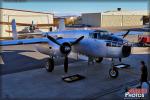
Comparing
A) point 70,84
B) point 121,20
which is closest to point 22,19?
point 70,84

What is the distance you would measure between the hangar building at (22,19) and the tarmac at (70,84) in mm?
24714

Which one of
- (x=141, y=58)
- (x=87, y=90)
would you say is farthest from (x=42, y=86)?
(x=141, y=58)

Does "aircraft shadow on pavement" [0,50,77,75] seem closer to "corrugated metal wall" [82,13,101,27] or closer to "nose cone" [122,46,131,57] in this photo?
"nose cone" [122,46,131,57]

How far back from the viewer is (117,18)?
274 ft

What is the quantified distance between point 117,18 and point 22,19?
49157mm

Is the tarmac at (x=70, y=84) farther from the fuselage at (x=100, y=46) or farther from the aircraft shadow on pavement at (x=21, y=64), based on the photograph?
the fuselage at (x=100, y=46)

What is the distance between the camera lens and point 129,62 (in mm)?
18078

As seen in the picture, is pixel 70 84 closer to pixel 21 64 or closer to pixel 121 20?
pixel 21 64

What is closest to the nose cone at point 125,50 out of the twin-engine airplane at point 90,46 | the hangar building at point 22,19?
the twin-engine airplane at point 90,46

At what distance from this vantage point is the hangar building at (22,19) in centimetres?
3975

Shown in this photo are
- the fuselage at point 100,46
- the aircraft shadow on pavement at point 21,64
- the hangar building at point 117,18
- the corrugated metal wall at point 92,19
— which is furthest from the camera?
the corrugated metal wall at point 92,19

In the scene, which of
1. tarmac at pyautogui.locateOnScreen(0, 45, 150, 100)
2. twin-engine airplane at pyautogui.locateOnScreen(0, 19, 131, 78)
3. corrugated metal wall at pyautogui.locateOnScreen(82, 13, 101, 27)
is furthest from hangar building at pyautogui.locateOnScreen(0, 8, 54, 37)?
corrugated metal wall at pyautogui.locateOnScreen(82, 13, 101, 27)

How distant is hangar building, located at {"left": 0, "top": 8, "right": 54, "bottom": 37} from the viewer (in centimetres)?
3975

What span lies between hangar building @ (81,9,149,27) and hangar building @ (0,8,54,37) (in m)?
38.3
